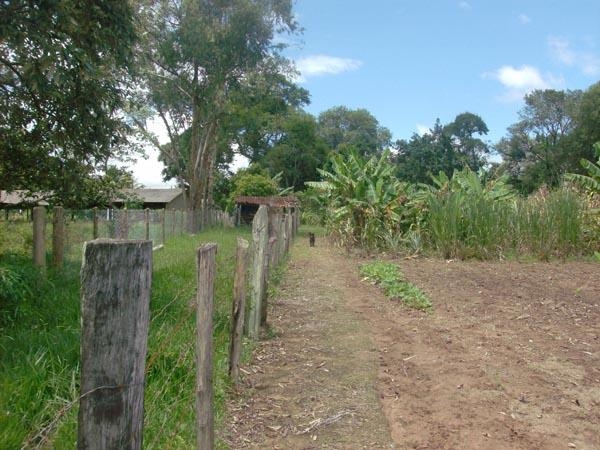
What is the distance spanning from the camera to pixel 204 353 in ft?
12.1

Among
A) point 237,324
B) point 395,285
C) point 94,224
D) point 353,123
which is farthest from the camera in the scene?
point 353,123

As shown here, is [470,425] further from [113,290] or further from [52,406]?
[113,290]

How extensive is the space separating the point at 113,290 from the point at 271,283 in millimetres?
9440

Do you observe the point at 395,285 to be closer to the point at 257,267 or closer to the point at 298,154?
the point at 257,267

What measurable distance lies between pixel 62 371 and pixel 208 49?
24665mm

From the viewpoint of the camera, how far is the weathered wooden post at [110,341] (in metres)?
1.99

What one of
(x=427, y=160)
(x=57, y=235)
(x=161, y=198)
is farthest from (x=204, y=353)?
(x=161, y=198)

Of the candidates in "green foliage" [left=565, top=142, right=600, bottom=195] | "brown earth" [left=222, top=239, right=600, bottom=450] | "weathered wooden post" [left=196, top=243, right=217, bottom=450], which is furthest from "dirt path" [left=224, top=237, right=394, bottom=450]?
"green foliage" [left=565, top=142, right=600, bottom=195]

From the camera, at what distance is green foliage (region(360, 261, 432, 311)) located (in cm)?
966

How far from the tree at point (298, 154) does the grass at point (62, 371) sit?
4629 cm

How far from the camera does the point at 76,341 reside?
5250 millimetres

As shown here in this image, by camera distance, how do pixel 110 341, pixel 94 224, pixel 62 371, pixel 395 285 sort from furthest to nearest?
pixel 94 224, pixel 395 285, pixel 62 371, pixel 110 341

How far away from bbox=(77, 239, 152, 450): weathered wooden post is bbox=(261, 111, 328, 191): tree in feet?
169

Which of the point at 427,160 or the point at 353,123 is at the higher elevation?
the point at 353,123
